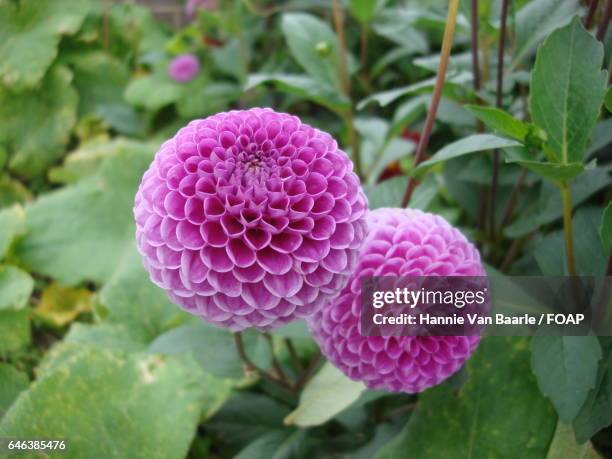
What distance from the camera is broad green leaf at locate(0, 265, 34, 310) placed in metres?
0.90

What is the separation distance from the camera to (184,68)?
147 centimetres

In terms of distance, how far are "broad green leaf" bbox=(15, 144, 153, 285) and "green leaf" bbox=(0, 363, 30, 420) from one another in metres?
0.25

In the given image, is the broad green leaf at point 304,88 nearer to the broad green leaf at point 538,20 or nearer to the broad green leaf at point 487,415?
the broad green leaf at point 538,20

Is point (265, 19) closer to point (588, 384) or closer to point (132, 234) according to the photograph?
point (132, 234)

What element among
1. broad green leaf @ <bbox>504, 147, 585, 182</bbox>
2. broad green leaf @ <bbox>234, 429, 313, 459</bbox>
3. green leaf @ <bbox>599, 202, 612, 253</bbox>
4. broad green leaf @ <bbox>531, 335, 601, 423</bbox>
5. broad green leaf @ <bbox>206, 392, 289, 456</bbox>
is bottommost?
broad green leaf @ <bbox>206, 392, 289, 456</bbox>

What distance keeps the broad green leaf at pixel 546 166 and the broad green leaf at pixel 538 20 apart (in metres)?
0.27

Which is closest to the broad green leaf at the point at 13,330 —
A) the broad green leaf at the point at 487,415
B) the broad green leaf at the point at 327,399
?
the broad green leaf at the point at 327,399

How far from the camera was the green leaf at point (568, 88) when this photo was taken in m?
0.51

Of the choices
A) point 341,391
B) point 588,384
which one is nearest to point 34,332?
point 341,391

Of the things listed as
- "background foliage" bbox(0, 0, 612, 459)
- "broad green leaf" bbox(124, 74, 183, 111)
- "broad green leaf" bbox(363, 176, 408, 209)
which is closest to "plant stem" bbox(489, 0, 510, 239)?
"background foliage" bbox(0, 0, 612, 459)

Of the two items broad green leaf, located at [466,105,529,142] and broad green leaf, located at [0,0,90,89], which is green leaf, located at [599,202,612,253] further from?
broad green leaf, located at [0,0,90,89]

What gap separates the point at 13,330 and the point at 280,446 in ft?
1.55

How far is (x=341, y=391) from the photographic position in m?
0.68

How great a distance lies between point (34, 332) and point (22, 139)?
561mm
